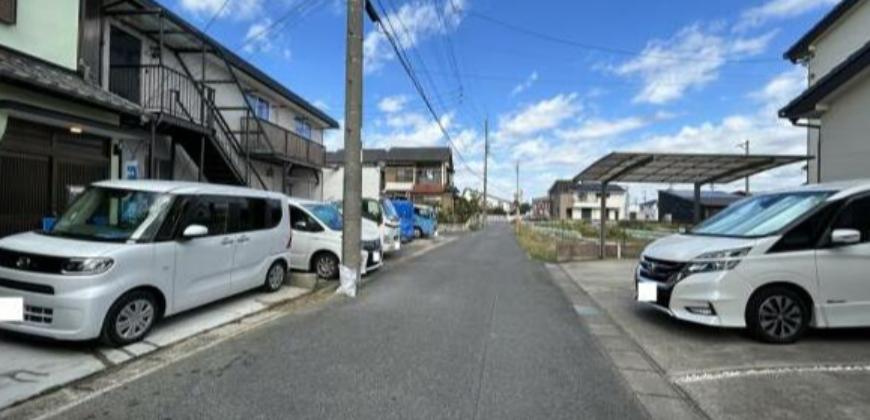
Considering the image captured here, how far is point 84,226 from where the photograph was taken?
603 centimetres

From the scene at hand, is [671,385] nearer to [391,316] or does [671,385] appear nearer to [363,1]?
[391,316]

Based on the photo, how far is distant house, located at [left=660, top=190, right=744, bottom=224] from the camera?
2103 inches

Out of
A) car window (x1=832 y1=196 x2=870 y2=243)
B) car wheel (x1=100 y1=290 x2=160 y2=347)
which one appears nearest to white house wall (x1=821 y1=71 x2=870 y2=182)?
car window (x1=832 y1=196 x2=870 y2=243)

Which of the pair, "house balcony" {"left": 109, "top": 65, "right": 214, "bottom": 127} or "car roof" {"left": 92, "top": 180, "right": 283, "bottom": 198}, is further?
"house balcony" {"left": 109, "top": 65, "right": 214, "bottom": 127}

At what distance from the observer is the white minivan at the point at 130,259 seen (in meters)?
5.14

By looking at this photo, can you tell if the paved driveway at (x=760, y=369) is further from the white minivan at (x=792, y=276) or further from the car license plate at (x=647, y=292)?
the car license plate at (x=647, y=292)

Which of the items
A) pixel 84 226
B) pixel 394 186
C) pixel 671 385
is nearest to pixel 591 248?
pixel 671 385

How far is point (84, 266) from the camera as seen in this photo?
204 inches

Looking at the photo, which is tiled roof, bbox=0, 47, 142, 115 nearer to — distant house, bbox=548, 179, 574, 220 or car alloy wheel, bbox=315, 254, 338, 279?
car alloy wheel, bbox=315, 254, 338, 279

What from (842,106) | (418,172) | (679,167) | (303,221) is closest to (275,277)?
(303,221)

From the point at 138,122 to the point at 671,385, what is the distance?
404 inches

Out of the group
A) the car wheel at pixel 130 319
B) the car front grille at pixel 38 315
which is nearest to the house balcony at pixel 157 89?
the car wheel at pixel 130 319

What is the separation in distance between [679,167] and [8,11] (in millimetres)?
14391

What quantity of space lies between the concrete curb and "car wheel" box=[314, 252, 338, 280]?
482 centimetres
